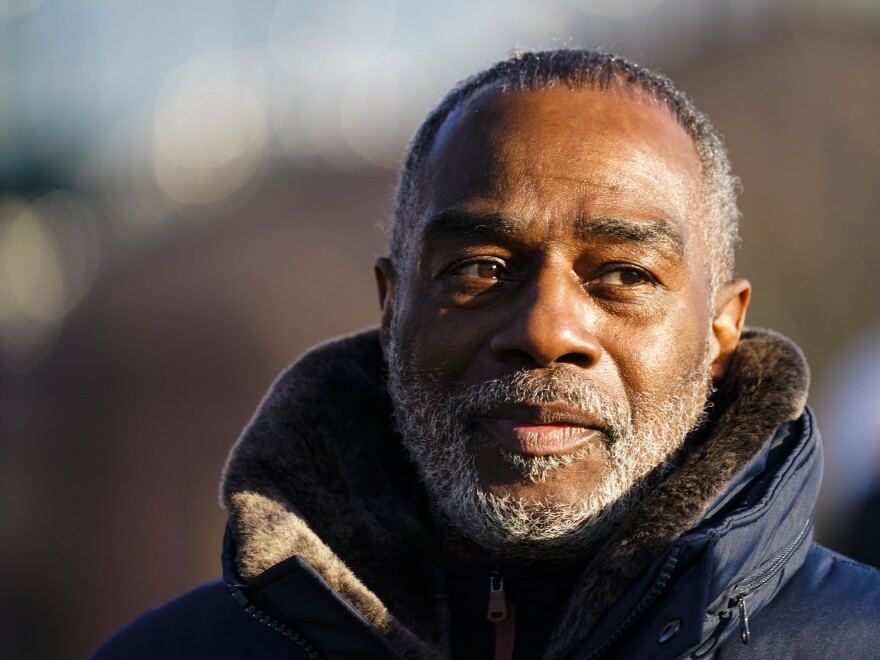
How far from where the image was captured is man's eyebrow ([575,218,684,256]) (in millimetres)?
2344

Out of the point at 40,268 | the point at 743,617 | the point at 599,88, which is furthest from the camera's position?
the point at 40,268

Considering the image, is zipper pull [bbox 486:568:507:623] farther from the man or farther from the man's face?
the man's face

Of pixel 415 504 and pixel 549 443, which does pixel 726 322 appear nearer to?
pixel 549 443

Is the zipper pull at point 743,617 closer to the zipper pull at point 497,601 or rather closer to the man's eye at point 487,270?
the zipper pull at point 497,601

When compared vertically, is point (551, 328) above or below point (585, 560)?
above

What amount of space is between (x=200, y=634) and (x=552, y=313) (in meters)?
1.04

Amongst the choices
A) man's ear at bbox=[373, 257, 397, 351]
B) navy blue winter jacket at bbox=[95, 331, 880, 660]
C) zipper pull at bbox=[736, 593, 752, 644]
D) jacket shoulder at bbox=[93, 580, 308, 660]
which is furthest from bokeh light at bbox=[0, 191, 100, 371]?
zipper pull at bbox=[736, 593, 752, 644]

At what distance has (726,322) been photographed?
2.64m

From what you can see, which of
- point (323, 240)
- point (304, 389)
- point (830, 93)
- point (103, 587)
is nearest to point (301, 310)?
point (323, 240)

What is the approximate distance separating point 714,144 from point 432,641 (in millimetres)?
1344

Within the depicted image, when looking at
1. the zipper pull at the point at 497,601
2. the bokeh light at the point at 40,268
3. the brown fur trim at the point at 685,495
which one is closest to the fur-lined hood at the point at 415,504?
the brown fur trim at the point at 685,495

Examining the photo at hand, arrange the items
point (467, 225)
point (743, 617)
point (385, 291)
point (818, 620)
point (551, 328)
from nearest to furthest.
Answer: point (743, 617) → point (818, 620) → point (551, 328) → point (467, 225) → point (385, 291)

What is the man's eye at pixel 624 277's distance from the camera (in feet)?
7.80

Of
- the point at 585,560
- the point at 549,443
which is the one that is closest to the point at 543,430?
the point at 549,443
